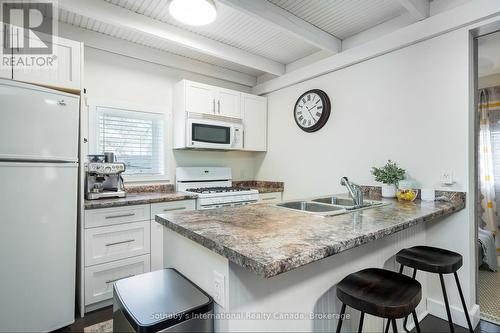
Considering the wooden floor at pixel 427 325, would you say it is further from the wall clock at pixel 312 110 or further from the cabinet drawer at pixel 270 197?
the wall clock at pixel 312 110

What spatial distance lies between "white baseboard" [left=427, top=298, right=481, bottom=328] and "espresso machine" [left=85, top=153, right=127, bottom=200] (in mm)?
2932

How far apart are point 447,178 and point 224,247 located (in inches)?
80.9

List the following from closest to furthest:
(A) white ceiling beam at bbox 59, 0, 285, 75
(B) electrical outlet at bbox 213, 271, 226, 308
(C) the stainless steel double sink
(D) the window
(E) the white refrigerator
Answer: (B) electrical outlet at bbox 213, 271, 226, 308, (E) the white refrigerator, (C) the stainless steel double sink, (A) white ceiling beam at bbox 59, 0, 285, 75, (D) the window

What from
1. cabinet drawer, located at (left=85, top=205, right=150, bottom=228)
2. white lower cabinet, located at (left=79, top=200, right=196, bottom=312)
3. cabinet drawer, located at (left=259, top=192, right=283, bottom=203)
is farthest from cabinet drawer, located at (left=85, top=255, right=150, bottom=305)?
cabinet drawer, located at (left=259, top=192, right=283, bottom=203)

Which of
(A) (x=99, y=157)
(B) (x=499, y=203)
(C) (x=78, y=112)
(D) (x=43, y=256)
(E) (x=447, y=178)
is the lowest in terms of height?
(D) (x=43, y=256)

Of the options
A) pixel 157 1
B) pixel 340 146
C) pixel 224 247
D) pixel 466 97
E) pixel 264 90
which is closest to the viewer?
pixel 224 247

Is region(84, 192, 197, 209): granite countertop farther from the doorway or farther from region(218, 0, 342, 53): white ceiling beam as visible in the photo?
the doorway

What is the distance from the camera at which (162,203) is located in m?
2.54

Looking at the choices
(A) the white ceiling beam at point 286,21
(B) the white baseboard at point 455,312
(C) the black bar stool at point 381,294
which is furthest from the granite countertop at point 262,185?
(C) the black bar stool at point 381,294

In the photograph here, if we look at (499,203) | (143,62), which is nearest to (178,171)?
(143,62)

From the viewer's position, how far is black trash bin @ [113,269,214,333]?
0.89m

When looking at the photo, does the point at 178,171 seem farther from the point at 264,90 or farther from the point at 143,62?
the point at 264,90

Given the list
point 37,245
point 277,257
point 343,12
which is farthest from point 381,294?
point 343,12

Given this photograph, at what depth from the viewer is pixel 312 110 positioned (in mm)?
3158
